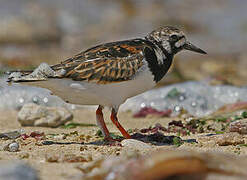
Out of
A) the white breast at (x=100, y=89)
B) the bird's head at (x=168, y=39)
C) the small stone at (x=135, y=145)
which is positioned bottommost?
the small stone at (x=135, y=145)

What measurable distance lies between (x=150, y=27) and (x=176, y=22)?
146cm

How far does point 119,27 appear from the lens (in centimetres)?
1930

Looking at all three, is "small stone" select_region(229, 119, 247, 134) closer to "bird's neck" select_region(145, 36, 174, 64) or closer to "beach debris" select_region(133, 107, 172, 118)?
"bird's neck" select_region(145, 36, 174, 64)

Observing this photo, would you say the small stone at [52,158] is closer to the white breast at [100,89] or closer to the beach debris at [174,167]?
the beach debris at [174,167]

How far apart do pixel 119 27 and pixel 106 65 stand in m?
14.9

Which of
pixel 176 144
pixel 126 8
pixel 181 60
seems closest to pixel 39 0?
pixel 126 8

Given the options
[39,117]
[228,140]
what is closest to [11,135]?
[39,117]

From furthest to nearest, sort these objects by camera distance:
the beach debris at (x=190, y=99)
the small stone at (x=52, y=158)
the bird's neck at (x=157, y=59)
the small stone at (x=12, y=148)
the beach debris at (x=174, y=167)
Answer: the beach debris at (x=190, y=99) < the bird's neck at (x=157, y=59) < the small stone at (x=12, y=148) < the small stone at (x=52, y=158) < the beach debris at (x=174, y=167)

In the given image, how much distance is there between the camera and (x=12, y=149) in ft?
13.7

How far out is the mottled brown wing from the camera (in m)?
4.48

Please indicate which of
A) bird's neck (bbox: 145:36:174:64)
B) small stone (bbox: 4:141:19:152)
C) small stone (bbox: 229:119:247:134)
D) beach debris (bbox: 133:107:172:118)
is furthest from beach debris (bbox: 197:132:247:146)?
beach debris (bbox: 133:107:172:118)

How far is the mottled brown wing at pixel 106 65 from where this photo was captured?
4.48m

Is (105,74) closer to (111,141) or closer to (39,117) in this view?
(111,141)

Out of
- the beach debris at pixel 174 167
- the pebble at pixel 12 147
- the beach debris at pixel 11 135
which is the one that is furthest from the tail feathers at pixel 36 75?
the beach debris at pixel 174 167
